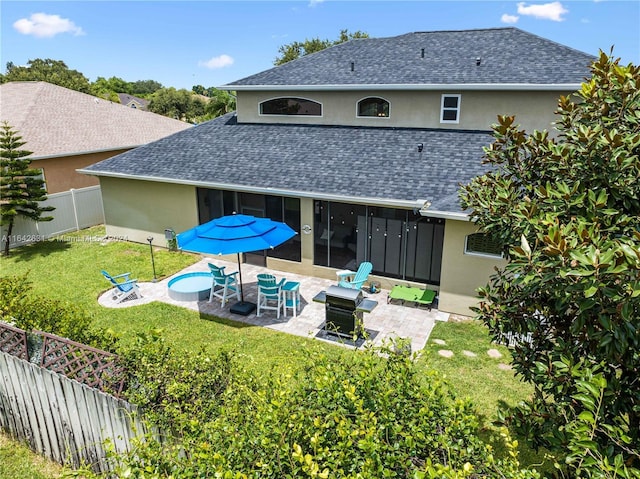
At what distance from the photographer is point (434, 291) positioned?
13.7 meters

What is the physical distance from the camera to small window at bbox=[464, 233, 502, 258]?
12.2m

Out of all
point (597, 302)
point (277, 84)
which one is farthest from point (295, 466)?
point (277, 84)

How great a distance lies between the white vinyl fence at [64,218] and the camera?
62.0ft

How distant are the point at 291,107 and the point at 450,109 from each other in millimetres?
7150

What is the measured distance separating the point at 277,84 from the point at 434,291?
11.6 meters

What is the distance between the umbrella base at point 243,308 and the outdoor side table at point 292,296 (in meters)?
1.06

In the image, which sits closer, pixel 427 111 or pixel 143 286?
pixel 143 286

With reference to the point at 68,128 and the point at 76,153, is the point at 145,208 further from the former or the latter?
the point at 68,128

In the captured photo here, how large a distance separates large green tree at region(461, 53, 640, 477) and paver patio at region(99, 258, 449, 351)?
6495 mm

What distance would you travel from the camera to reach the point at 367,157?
52.2 ft

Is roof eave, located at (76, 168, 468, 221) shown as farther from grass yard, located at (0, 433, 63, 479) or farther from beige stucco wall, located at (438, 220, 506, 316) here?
grass yard, located at (0, 433, 63, 479)

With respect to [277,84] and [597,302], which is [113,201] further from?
[597,302]

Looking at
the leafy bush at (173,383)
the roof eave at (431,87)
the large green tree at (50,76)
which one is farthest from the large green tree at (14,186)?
the large green tree at (50,76)

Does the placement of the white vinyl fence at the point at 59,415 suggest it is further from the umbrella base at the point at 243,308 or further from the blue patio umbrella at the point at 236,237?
the umbrella base at the point at 243,308
